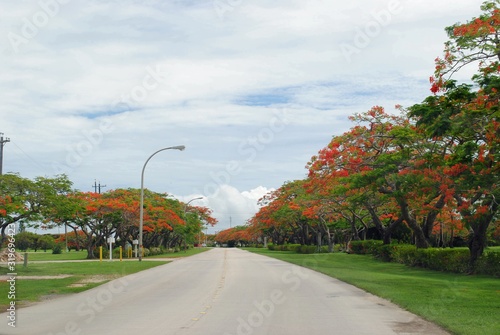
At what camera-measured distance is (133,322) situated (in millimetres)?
11508

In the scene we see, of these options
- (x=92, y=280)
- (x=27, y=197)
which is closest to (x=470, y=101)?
(x=92, y=280)

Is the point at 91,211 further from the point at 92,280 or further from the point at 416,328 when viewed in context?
the point at 416,328

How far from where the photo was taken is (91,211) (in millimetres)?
49750

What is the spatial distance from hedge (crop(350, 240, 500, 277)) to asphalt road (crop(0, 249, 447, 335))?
8268 millimetres

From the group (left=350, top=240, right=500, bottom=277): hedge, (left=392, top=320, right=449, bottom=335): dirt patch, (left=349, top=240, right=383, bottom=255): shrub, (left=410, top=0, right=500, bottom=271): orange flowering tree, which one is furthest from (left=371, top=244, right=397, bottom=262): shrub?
(left=392, top=320, right=449, bottom=335): dirt patch

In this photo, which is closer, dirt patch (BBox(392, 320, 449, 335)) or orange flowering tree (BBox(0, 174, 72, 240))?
dirt patch (BBox(392, 320, 449, 335))

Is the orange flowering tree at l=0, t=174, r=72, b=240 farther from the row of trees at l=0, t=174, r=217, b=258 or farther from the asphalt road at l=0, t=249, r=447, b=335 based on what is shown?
the asphalt road at l=0, t=249, r=447, b=335

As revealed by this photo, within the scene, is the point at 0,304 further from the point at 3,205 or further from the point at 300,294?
the point at 3,205

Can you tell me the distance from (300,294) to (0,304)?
864 centimetres

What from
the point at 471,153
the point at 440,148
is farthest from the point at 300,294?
the point at 440,148

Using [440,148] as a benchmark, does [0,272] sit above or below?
below

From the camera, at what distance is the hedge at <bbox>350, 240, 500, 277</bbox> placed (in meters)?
24.2

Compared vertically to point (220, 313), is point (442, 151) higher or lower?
higher

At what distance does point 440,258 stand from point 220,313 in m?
18.9
